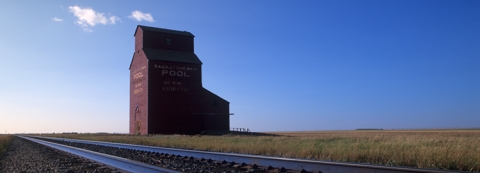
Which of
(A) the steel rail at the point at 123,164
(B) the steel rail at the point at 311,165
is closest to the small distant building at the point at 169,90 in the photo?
(A) the steel rail at the point at 123,164

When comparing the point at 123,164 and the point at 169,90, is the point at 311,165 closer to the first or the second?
the point at 123,164

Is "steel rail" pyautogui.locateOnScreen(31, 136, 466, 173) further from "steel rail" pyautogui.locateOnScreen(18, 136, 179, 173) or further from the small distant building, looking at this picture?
the small distant building

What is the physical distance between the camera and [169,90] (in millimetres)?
37719

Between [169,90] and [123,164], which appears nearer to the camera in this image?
[123,164]

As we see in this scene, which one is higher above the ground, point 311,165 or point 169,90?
point 169,90

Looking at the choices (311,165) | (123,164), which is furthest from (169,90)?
(311,165)

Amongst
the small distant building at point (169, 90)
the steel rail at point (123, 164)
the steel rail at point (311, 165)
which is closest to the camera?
the steel rail at point (311, 165)

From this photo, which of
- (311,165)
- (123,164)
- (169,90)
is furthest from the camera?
(169,90)

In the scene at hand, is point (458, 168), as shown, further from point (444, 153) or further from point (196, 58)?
point (196, 58)

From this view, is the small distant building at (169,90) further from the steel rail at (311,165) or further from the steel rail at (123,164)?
the steel rail at (311,165)

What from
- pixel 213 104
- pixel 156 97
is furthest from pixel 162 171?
pixel 213 104

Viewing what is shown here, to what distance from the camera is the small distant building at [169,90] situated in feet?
121

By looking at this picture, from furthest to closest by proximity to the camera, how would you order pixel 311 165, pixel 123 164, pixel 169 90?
1. pixel 169 90
2. pixel 123 164
3. pixel 311 165

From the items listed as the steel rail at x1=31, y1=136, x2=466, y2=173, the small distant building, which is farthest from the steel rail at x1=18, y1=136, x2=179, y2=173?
the small distant building
